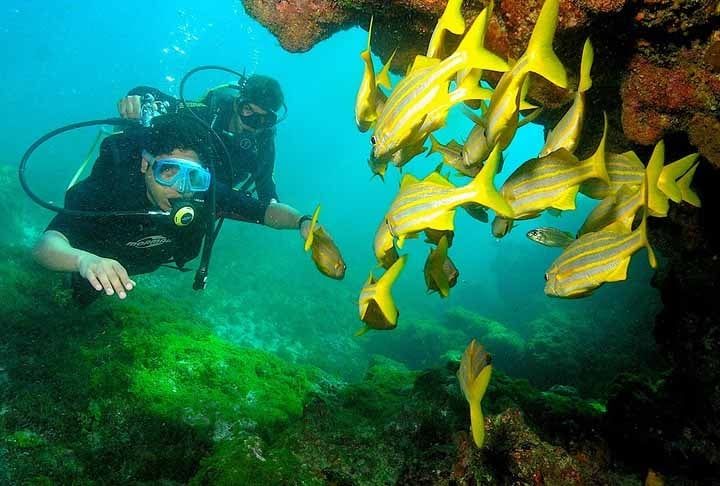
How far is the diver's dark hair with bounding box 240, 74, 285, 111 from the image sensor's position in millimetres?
7840

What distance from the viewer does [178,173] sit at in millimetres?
4852

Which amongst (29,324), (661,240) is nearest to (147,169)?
(29,324)

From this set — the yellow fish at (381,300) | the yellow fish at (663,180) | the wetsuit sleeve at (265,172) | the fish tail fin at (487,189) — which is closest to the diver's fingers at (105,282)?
the yellow fish at (381,300)

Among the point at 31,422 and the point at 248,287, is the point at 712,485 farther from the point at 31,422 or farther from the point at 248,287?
the point at 248,287

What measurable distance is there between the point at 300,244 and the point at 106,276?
2684 cm

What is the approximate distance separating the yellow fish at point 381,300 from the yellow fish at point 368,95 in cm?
95

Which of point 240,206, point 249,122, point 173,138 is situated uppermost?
point 173,138

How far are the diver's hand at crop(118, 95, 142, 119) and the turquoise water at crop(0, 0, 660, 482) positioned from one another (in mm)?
2396

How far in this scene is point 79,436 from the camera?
3557mm

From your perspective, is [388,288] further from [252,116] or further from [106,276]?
[252,116]

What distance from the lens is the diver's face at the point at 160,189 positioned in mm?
4887

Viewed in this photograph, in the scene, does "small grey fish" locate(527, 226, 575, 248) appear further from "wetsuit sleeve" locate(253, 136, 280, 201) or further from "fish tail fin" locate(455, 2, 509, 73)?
"wetsuit sleeve" locate(253, 136, 280, 201)

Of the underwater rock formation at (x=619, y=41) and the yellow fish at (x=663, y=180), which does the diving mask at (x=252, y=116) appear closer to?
the underwater rock formation at (x=619, y=41)

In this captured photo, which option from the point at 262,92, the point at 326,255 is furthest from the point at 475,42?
the point at 262,92
